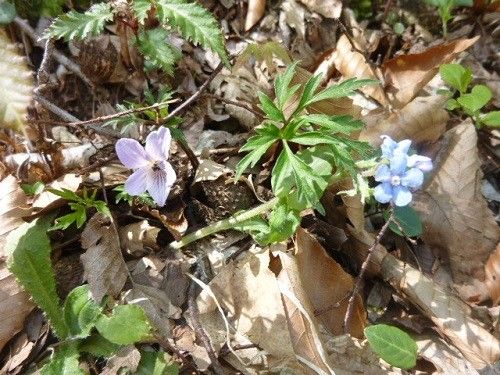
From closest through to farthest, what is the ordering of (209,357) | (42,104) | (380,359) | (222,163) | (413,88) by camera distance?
(209,357), (380,359), (42,104), (222,163), (413,88)

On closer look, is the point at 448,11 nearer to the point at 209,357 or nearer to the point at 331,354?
the point at 331,354

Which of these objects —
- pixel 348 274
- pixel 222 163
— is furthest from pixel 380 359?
pixel 222 163

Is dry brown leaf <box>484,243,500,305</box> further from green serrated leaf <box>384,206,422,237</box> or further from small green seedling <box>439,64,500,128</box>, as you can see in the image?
small green seedling <box>439,64,500,128</box>

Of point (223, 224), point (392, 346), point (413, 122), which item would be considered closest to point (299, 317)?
point (392, 346)


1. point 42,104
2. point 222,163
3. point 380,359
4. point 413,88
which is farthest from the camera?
point 413,88

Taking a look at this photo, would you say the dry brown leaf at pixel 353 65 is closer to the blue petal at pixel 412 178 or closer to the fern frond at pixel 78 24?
the blue petal at pixel 412 178

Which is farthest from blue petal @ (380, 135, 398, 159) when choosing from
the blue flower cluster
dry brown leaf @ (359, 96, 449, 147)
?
dry brown leaf @ (359, 96, 449, 147)
